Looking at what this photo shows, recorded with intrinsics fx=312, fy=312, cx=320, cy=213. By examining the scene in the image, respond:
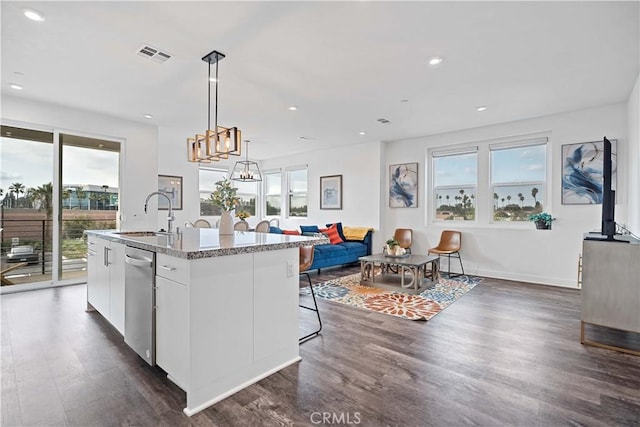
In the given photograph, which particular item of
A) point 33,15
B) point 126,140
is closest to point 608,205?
point 33,15

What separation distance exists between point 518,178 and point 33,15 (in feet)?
21.5

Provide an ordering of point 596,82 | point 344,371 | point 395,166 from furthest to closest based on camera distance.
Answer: point 395,166 → point 596,82 → point 344,371

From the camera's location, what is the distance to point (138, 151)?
553 cm

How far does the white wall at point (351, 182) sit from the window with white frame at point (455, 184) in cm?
122

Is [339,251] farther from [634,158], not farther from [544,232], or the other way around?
[634,158]

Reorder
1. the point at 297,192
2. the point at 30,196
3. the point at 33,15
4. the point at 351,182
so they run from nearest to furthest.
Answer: the point at 33,15, the point at 30,196, the point at 351,182, the point at 297,192

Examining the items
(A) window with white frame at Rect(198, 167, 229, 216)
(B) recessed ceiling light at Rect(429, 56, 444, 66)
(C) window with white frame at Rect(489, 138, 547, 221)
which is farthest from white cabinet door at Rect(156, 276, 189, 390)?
(A) window with white frame at Rect(198, 167, 229, 216)

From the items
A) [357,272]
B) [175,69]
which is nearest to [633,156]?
[357,272]

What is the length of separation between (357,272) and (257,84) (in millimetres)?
3799

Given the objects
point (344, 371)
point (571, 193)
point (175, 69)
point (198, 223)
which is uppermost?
point (175, 69)

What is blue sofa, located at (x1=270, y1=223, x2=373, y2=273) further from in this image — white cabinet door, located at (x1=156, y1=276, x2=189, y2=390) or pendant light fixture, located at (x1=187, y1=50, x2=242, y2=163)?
white cabinet door, located at (x1=156, y1=276, x2=189, y2=390)

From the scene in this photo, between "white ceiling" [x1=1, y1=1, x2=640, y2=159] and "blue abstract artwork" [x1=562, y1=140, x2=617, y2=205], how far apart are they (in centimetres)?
65

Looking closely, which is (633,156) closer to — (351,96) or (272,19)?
(351,96)

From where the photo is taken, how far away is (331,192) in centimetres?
771
